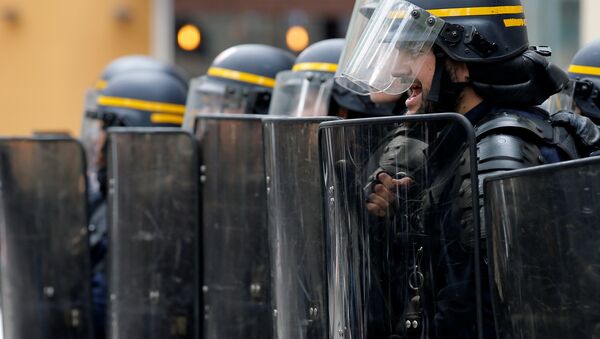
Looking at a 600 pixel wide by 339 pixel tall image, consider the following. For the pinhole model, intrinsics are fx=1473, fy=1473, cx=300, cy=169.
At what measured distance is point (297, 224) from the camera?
422cm

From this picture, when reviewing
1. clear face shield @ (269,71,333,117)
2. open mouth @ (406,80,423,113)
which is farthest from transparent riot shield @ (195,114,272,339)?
open mouth @ (406,80,423,113)

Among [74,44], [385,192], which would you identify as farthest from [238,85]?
[74,44]

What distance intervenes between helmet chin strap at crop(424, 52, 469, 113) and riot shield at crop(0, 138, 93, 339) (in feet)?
9.53

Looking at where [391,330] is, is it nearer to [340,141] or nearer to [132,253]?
[340,141]

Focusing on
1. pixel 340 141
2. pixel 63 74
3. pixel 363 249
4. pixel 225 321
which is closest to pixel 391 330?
pixel 363 249

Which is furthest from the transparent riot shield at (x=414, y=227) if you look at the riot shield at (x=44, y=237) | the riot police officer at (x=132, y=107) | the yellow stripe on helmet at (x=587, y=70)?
the riot police officer at (x=132, y=107)

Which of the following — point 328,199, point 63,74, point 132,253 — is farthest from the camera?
point 63,74

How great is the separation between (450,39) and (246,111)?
10.1ft

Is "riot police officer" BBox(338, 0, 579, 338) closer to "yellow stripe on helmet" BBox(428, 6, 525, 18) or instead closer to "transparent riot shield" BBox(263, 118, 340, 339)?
"yellow stripe on helmet" BBox(428, 6, 525, 18)

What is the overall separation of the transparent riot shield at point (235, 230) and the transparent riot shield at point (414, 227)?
1.69 m

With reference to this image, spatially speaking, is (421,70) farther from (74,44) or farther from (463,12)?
(74,44)

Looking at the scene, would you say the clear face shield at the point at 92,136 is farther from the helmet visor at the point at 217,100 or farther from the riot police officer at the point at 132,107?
the helmet visor at the point at 217,100

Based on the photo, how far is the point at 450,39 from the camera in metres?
3.68

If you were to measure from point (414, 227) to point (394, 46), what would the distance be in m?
0.66
